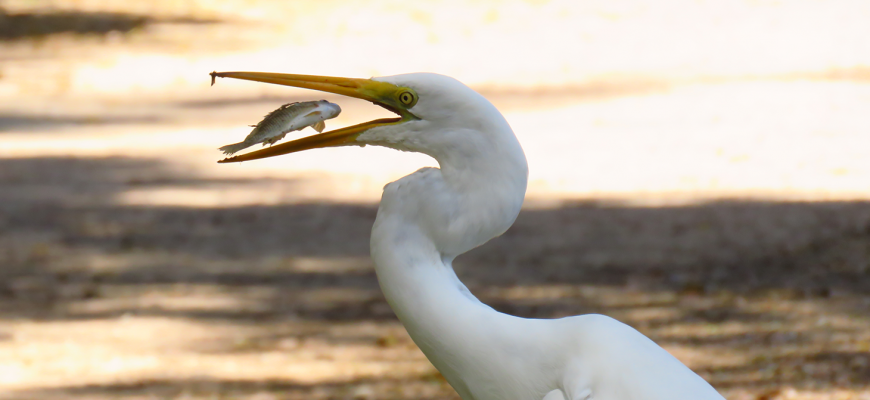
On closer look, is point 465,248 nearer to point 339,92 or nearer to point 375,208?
point 339,92

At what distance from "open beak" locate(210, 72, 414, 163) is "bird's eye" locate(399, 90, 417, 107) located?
1 centimetres

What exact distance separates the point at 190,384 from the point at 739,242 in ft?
12.1

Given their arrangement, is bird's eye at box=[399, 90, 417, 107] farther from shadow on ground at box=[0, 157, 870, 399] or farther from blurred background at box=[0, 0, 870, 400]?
shadow on ground at box=[0, 157, 870, 399]

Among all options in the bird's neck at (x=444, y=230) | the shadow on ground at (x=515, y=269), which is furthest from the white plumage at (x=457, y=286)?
the shadow on ground at (x=515, y=269)

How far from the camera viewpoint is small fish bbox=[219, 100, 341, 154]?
6.76 ft

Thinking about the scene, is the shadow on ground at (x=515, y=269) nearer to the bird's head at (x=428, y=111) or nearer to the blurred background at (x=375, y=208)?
the blurred background at (x=375, y=208)

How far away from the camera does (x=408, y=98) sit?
6.55ft

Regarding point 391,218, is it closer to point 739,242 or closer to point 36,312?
point 36,312

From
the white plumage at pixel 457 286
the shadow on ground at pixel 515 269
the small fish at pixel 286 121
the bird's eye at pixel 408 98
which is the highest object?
the bird's eye at pixel 408 98

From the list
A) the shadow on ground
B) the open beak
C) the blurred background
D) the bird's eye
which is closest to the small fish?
the open beak

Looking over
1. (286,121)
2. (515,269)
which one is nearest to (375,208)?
(515,269)

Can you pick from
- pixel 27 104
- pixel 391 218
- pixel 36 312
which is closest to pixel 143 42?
pixel 27 104

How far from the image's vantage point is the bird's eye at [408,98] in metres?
2.00

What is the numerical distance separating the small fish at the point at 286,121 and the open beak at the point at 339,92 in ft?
0.11
